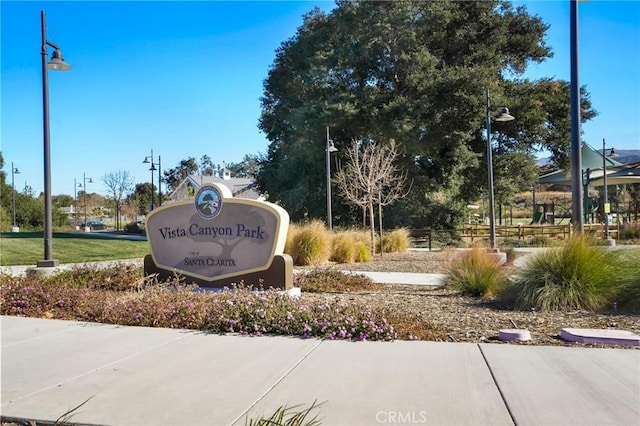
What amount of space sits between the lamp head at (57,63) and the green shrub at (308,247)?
8.32 meters

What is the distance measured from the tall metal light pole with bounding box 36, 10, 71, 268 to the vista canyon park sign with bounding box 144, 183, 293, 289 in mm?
2191

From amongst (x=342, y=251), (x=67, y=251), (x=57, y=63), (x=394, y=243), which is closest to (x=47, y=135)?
(x=57, y=63)

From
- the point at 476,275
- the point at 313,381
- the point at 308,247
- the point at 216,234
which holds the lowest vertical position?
the point at 313,381

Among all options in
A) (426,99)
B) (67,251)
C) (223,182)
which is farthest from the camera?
(223,182)

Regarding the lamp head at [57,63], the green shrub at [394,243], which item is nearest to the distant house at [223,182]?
the green shrub at [394,243]

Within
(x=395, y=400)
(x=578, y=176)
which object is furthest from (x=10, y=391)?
(x=578, y=176)

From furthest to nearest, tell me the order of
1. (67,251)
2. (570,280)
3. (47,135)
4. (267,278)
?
(67,251) → (47,135) → (267,278) → (570,280)

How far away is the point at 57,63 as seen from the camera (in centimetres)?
1205

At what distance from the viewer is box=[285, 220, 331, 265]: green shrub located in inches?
679

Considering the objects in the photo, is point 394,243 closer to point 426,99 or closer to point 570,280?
point 426,99

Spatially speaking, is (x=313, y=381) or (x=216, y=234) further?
(x=216, y=234)

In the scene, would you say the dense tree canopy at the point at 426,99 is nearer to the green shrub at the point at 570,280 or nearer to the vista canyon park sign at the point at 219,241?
the vista canyon park sign at the point at 219,241

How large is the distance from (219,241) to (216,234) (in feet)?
0.53

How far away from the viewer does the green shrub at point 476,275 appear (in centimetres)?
1012
